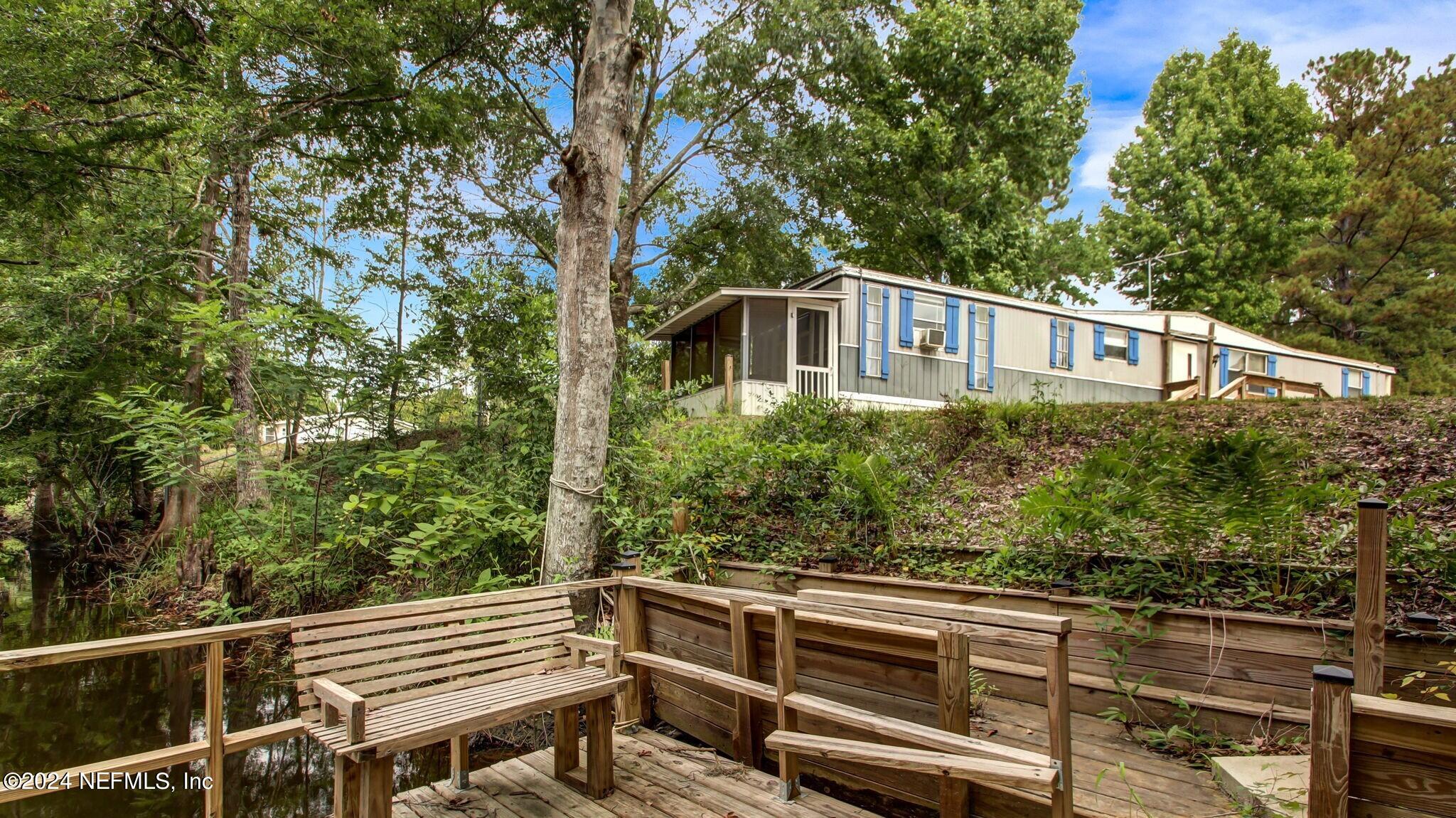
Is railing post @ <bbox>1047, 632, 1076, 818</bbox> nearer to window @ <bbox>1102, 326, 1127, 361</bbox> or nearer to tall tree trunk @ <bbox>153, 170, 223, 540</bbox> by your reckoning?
tall tree trunk @ <bbox>153, 170, 223, 540</bbox>

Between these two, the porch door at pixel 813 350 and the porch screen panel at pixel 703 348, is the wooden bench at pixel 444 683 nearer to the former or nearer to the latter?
the porch door at pixel 813 350

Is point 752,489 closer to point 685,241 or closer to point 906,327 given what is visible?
point 906,327

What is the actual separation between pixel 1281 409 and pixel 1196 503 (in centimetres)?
509

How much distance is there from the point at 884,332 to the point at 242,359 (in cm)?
1048

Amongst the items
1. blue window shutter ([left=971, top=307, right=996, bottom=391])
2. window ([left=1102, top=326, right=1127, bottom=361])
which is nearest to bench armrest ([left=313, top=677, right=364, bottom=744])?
blue window shutter ([left=971, top=307, right=996, bottom=391])

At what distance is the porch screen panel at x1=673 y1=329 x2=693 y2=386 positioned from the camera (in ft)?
54.9

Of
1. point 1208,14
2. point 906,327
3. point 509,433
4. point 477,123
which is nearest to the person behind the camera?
point 509,433

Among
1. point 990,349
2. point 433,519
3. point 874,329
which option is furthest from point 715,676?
point 990,349

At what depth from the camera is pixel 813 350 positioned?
13.4 meters

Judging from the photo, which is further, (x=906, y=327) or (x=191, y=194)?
(x=906, y=327)

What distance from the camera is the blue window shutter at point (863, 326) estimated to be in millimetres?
13039

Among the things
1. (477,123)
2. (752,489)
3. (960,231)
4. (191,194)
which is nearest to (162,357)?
(191,194)

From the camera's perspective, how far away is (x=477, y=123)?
49.9 feet

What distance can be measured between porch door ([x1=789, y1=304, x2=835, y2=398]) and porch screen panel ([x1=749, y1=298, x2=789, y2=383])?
1.02 feet
